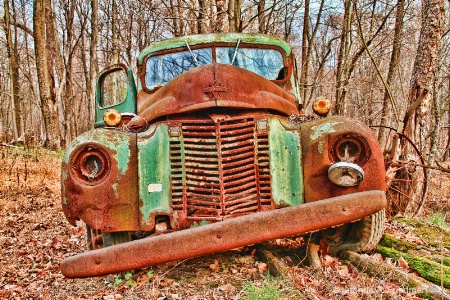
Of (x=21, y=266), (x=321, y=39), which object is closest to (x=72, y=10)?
(x=321, y=39)

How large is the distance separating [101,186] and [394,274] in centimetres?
222

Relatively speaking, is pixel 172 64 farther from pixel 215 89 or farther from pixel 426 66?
pixel 426 66

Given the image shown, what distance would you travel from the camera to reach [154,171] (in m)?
2.99

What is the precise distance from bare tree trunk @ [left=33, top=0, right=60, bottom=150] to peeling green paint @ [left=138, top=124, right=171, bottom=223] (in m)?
10.2

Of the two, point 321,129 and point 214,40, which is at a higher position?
point 214,40

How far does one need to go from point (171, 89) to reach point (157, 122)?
0.38 metres

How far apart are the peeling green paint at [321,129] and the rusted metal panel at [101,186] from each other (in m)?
1.39


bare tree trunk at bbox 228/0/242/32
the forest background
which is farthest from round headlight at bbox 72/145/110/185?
bare tree trunk at bbox 228/0/242/32

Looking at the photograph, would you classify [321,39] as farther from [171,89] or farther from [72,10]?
[171,89]

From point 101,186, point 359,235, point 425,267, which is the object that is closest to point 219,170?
point 101,186

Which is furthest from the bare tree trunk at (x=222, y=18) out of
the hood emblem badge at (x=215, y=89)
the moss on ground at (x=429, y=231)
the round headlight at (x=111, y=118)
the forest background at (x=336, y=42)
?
the hood emblem badge at (x=215, y=89)

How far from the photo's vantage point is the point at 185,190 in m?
2.93

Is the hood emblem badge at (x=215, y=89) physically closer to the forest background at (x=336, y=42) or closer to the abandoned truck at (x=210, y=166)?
the abandoned truck at (x=210, y=166)

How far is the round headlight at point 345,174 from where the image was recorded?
9.16ft
